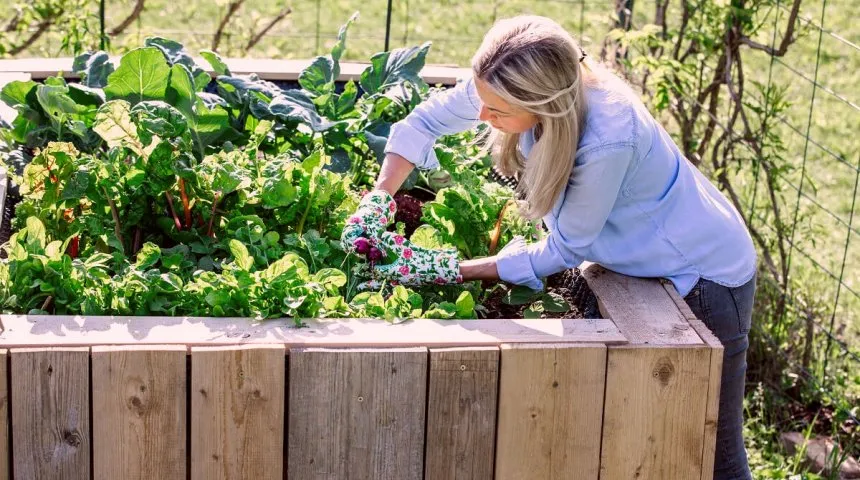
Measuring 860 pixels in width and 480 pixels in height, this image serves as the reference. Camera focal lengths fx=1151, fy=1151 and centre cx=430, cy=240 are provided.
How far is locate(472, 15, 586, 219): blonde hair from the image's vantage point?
6.97ft

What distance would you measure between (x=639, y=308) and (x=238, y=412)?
806mm

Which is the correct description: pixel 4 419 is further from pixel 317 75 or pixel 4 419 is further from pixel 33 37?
pixel 33 37

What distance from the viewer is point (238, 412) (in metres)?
2.01

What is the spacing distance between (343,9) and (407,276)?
18.8 feet

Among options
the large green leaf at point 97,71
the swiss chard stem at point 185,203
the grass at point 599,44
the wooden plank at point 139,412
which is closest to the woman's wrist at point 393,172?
the swiss chard stem at point 185,203

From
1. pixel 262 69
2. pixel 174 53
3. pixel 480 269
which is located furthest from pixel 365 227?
pixel 262 69

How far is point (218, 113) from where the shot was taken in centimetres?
282

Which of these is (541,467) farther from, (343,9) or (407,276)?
(343,9)

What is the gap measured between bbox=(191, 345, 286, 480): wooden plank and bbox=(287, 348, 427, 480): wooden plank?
29 millimetres

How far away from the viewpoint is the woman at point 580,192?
2.16 meters

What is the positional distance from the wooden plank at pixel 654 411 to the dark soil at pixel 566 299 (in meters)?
0.26

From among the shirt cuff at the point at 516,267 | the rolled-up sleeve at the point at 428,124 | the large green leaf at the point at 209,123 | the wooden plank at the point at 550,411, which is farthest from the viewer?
the large green leaf at the point at 209,123

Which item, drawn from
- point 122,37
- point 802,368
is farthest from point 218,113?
point 122,37

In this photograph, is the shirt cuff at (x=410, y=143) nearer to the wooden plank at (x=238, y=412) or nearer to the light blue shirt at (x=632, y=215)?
the light blue shirt at (x=632, y=215)
